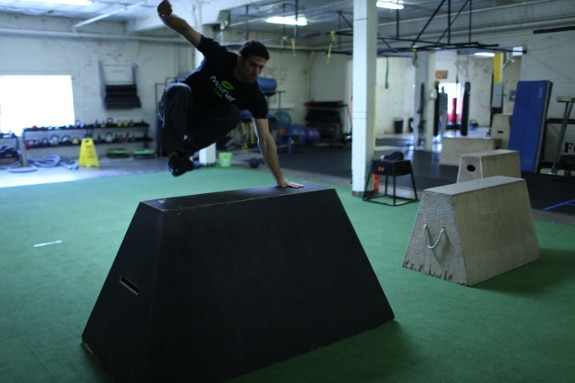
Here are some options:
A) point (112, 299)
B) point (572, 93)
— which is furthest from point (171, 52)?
point (112, 299)

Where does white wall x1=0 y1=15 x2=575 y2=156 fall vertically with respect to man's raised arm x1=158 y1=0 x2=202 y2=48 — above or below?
above

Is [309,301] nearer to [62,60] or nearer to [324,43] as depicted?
[62,60]

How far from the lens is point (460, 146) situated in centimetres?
978

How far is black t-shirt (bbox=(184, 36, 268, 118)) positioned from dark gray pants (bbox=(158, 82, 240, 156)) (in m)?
0.08

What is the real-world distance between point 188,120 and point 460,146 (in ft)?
25.3

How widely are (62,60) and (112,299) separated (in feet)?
33.6

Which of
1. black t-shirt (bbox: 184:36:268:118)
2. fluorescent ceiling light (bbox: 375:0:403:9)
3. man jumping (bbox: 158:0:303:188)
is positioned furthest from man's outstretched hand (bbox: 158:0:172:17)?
fluorescent ceiling light (bbox: 375:0:403:9)

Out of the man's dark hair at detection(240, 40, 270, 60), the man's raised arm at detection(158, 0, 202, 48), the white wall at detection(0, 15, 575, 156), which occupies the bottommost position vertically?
the man's dark hair at detection(240, 40, 270, 60)

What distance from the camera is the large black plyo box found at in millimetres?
2338

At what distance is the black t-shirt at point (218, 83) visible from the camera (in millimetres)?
3021

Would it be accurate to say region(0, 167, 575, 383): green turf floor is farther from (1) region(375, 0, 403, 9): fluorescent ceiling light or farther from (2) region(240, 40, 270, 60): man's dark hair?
(1) region(375, 0, 403, 9): fluorescent ceiling light

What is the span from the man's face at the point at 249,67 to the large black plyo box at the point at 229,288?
27.1 inches

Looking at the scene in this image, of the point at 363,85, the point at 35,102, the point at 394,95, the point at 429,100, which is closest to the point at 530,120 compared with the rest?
the point at 429,100

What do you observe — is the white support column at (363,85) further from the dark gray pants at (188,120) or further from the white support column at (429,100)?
the white support column at (429,100)
